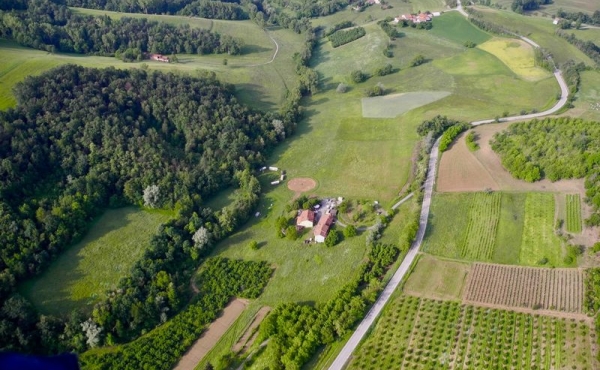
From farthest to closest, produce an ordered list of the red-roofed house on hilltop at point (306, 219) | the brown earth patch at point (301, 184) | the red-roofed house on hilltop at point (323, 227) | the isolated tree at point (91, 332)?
the brown earth patch at point (301, 184) < the red-roofed house on hilltop at point (306, 219) < the red-roofed house on hilltop at point (323, 227) < the isolated tree at point (91, 332)

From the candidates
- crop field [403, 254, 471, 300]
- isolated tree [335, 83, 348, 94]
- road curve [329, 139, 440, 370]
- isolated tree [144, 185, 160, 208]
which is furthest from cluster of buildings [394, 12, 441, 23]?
isolated tree [144, 185, 160, 208]

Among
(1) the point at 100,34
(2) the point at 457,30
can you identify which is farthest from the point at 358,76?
(1) the point at 100,34

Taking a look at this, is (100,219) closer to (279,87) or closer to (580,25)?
(279,87)

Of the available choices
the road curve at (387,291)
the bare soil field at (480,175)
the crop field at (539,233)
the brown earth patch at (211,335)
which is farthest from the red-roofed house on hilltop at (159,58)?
the crop field at (539,233)

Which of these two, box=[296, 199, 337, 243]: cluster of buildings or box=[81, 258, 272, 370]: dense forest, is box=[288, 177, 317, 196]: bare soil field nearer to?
box=[296, 199, 337, 243]: cluster of buildings

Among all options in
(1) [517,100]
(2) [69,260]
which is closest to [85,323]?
(2) [69,260]

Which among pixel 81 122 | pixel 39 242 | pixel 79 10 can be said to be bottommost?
pixel 39 242

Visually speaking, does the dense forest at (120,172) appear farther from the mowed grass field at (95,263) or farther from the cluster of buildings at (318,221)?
the cluster of buildings at (318,221)
